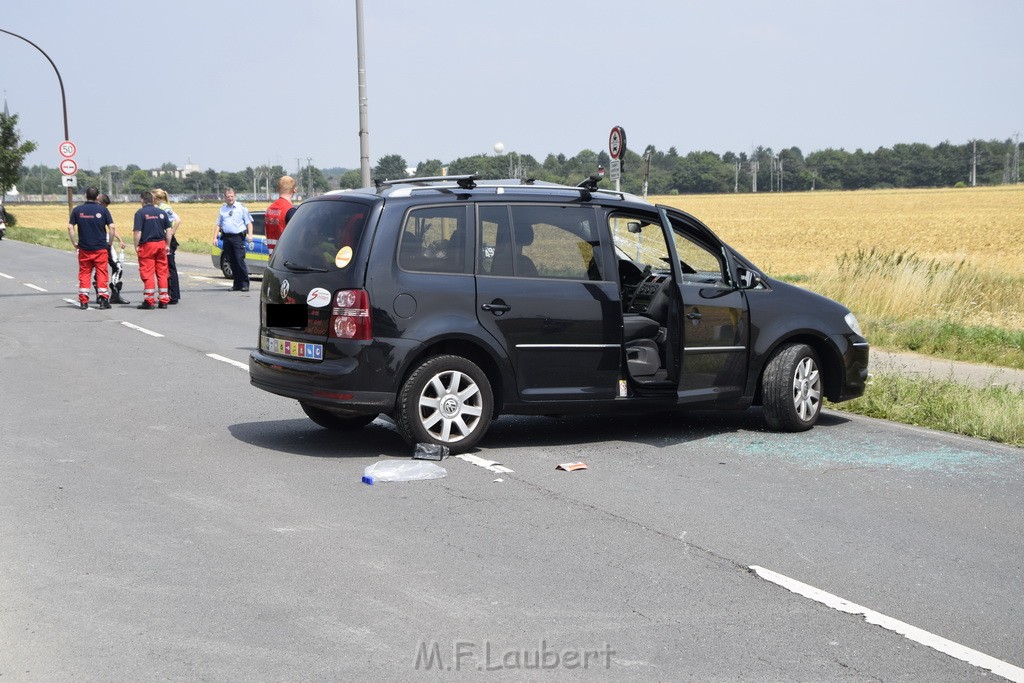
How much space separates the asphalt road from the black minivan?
0.39 meters

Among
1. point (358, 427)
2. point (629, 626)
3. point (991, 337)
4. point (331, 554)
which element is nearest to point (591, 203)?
point (358, 427)

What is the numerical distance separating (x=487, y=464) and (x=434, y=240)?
1555mm

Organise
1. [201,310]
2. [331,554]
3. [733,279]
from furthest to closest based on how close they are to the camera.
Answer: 1. [201,310]
2. [733,279]
3. [331,554]

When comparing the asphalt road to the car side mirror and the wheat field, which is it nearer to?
the car side mirror

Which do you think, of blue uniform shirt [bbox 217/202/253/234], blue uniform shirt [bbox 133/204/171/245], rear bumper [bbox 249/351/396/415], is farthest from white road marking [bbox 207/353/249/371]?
blue uniform shirt [bbox 217/202/253/234]

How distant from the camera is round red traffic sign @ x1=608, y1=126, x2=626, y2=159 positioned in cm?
1845

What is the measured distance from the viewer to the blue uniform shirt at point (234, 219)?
21594 mm

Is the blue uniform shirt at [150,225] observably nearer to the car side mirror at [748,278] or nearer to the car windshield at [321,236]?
the car windshield at [321,236]

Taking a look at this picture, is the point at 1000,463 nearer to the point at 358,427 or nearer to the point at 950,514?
the point at 950,514

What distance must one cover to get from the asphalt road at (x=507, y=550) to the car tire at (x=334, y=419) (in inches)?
5.6

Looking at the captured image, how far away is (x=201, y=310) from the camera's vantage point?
1905cm

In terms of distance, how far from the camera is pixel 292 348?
805 centimetres

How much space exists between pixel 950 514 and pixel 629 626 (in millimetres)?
2790

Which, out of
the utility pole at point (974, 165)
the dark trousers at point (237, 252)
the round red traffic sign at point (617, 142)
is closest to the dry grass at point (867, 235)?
the round red traffic sign at point (617, 142)
